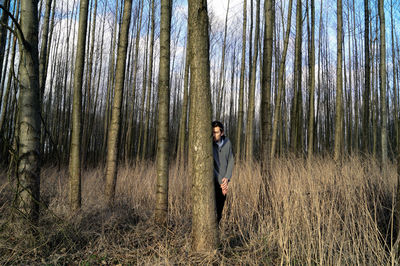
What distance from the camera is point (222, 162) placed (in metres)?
2.71

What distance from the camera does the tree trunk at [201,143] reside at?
2080 mm

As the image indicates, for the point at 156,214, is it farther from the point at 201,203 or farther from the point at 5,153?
the point at 5,153

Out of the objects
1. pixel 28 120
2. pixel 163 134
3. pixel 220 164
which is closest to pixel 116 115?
pixel 163 134

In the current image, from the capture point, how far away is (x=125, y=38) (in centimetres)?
402

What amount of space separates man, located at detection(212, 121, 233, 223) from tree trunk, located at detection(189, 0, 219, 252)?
1.81 ft

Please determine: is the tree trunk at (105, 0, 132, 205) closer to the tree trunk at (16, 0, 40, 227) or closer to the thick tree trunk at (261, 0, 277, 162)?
the tree trunk at (16, 0, 40, 227)

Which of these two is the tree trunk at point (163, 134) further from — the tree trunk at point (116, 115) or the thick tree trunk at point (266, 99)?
the thick tree trunk at point (266, 99)

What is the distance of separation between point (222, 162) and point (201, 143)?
70cm

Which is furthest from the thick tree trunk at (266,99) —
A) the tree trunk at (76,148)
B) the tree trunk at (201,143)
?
the tree trunk at (76,148)

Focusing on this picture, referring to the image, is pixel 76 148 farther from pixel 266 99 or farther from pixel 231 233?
pixel 266 99

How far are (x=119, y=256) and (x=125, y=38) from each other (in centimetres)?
298

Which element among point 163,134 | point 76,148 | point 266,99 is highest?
point 266,99

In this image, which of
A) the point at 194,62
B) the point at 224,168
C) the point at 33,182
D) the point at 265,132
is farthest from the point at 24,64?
the point at 265,132

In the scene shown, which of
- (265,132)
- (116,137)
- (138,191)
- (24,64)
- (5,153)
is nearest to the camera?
(24,64)
